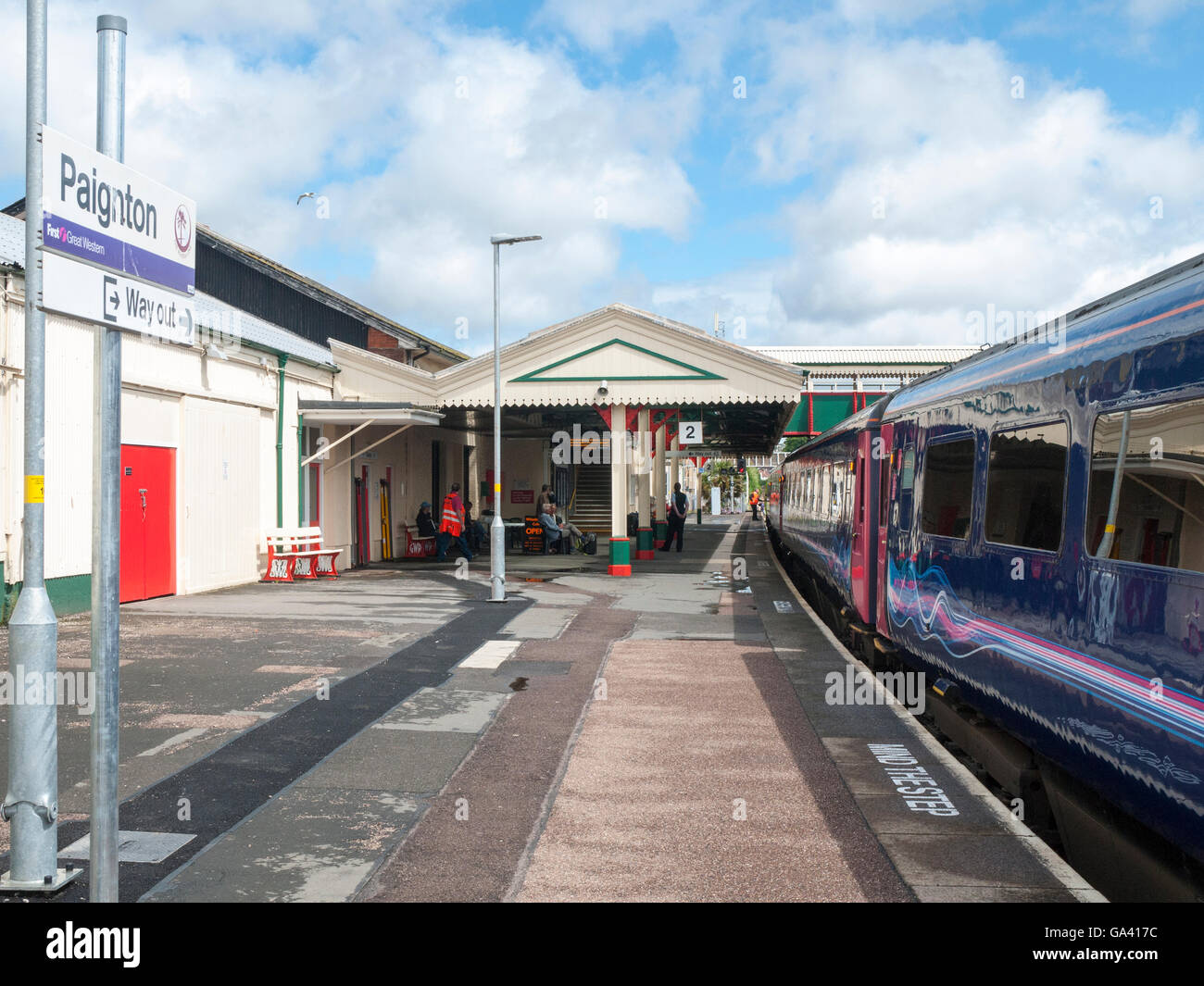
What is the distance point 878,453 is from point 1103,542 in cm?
603

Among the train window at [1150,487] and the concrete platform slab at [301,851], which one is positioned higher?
the train window at [1150,487]

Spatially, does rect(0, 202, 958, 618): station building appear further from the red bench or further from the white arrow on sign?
the white arrow on sign

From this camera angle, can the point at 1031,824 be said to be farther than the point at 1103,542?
Yes

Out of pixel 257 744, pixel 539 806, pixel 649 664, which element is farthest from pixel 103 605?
pixel 649 664

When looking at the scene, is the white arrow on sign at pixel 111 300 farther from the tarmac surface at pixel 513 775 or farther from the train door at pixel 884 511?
the train door at pixel 884 511

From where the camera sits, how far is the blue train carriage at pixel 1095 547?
4051 millimetres

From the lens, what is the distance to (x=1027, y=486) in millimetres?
5973

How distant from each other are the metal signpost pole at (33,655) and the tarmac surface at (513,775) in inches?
11.3

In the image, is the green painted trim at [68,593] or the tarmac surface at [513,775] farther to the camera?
the green painted trim at [68,593]

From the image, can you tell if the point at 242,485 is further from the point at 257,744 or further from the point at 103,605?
the point at 103,605

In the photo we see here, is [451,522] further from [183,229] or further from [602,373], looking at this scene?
[183,229]

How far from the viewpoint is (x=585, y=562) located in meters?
24.8

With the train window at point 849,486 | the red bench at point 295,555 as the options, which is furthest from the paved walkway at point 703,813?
the red bench at point 295,555

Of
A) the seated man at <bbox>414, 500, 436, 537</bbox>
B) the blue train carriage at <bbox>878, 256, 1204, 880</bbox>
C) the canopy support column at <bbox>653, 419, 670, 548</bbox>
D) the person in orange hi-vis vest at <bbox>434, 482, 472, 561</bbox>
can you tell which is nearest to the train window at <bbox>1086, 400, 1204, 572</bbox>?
the blue train carriage at <bbox>878, 256, 1204, 880</bbox>
